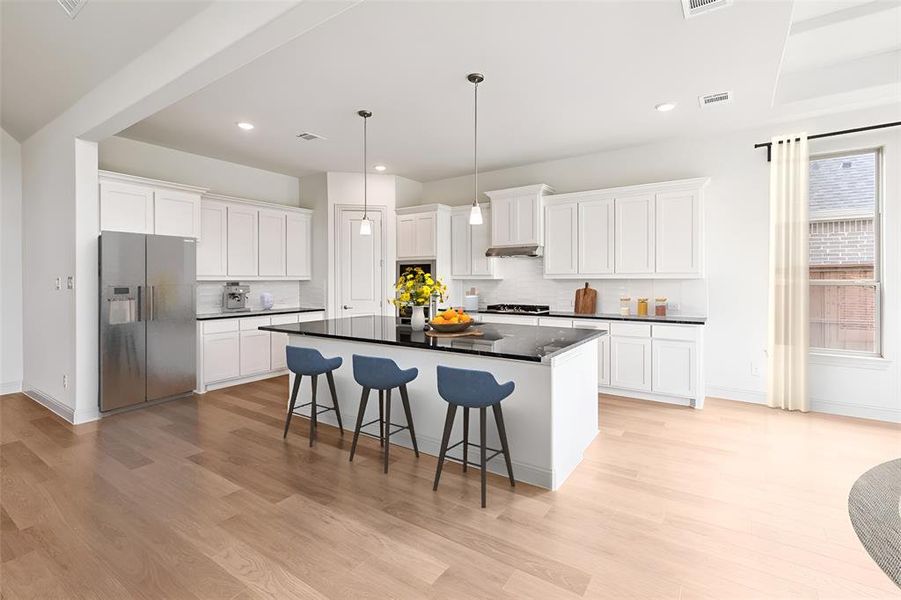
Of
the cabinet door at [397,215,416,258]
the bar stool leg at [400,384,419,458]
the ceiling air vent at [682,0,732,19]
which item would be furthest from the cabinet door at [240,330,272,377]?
the ceiling air vent at [682,0,732,19]

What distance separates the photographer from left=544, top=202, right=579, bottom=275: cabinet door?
5574mm

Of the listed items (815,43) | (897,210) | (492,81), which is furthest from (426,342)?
(897,210)

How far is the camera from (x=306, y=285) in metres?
6.92

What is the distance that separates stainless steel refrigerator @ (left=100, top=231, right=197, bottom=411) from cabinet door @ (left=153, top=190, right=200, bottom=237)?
278mm

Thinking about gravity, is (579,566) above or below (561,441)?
below

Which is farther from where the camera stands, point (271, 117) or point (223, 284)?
point (223, 284)

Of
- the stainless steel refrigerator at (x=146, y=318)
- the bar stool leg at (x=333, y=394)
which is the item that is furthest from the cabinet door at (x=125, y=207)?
the bar stool leg at (x=333, y=394)

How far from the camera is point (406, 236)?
22.1 ft

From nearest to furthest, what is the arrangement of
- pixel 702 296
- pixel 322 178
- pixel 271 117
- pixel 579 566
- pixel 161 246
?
pixel 579 566
pixel 271 117
pixel 161 246
pixel 702 296
pixel 322 178

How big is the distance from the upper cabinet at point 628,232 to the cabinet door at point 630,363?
839mm

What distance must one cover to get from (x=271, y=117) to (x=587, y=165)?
3925 mm

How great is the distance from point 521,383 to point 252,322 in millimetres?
4204

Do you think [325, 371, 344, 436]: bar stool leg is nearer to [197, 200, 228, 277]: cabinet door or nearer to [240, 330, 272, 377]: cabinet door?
[240, 330, 272, 377]: cabinet door

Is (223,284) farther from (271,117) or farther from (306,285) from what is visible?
(271,117)
